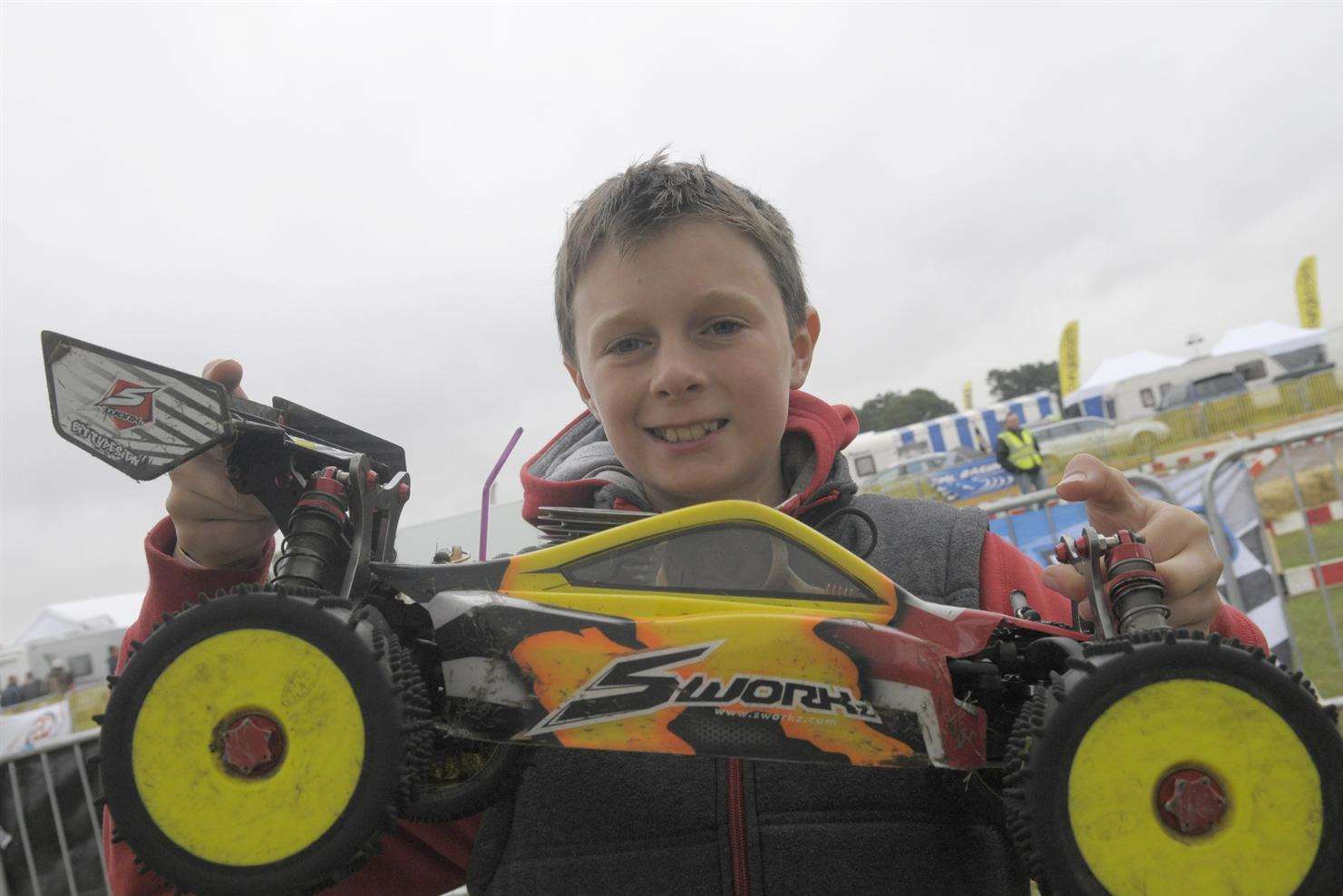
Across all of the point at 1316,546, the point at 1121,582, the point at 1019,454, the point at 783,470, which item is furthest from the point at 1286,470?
the point at 1019,454

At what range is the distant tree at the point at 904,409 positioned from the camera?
62125 millimetres

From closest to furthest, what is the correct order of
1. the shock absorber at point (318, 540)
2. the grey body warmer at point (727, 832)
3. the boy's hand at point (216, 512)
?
the shock absorber at point (318, 540), the boy's hand at point (216, 512), the grey body warmer at point (727, 832)

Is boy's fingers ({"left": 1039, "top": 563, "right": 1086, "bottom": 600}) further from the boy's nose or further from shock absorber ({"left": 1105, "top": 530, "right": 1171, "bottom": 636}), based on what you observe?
the boy's nose

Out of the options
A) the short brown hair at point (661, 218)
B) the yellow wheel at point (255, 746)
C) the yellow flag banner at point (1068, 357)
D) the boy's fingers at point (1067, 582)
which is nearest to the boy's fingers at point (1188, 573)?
the boy's fingers at point (1067, 582)

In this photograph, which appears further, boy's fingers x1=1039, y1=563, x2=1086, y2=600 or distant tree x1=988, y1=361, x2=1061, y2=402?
distant tree x1=988, y1=361, x2=1061, y2=402

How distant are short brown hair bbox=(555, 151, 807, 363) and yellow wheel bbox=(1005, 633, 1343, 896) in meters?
1.08

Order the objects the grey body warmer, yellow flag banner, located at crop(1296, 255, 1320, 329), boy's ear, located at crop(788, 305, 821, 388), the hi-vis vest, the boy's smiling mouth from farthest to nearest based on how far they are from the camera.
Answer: yellow flag banner, located at crop(1296, 255, 1320, 329) → the hi-vis vest → boy's ear, located at crop(788, 305, 821, 388) → the boy's smiling mouth → the grey body warmer

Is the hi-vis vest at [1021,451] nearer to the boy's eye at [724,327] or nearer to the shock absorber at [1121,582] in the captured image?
the boy's eye at [724,327]

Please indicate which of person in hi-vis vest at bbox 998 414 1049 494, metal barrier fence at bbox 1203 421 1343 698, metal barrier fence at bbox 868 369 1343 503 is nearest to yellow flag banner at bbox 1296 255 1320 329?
metal barrier fence at bbox 868 369 1343 503

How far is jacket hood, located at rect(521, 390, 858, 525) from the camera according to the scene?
1691 millimetres

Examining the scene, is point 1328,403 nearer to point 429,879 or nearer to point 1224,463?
point 1224,463

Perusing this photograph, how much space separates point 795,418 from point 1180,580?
0.84 metres

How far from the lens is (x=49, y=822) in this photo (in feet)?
14.1

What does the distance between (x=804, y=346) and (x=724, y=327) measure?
0.47m
